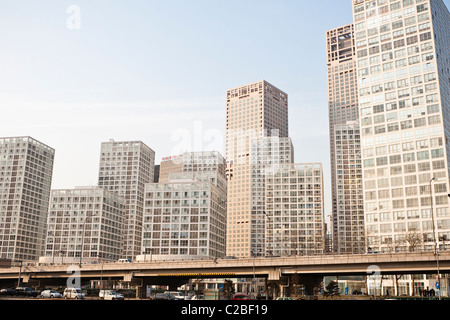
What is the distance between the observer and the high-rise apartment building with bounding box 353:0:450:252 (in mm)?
149500

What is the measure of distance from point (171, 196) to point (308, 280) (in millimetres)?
106609

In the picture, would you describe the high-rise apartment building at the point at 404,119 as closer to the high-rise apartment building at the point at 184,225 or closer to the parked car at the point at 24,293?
the high-rise apartment building at the point at 184,225

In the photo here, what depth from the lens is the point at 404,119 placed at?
161000 millimetres

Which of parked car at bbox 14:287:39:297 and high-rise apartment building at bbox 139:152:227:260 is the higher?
high-rise apartment building at bbox 139:152:227:260

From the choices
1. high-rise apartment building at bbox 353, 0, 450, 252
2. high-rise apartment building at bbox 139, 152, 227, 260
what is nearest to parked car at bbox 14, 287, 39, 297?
high-rise apartment building at bbox 139, 152, 227, 260

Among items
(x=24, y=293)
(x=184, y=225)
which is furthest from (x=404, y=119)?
(x=24, y=293)

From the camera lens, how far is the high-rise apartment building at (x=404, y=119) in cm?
14950

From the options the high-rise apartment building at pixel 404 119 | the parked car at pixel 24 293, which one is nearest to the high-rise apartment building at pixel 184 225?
the high-rise apartment building at pixel 404 119

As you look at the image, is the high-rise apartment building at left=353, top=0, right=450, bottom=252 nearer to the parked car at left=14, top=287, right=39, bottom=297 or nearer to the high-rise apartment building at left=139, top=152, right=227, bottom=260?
the high-rise apartment building at left=139, top=152, right=227, bottom=260

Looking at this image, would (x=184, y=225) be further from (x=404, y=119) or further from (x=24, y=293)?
(x=24, y=293)

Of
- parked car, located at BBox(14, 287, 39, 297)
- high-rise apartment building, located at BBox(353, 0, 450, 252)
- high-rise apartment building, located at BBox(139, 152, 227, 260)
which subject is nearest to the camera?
parked car, located at BBox(14, 287, 39, 297)

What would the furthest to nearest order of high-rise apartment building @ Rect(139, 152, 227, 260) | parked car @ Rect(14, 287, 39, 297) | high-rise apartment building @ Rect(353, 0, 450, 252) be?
high-rise apartment building @ Rect(139, 152, 227, 260), high-rise apartment building @ Rect(353, 0, 450, 252), parked car @ Rect(14, 287, 39, 297)
